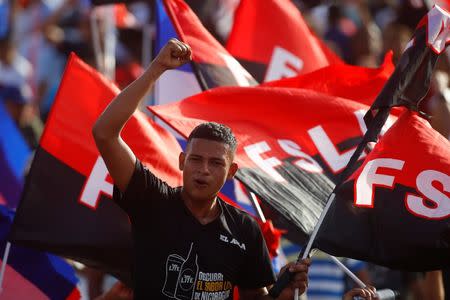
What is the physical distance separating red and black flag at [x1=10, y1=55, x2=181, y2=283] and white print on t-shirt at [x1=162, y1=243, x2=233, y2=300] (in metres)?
1.32

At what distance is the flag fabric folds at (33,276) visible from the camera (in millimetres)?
6508

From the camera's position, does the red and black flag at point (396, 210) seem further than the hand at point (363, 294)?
Yes

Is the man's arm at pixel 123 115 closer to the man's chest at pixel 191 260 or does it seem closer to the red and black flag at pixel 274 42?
the man's chest at pixel 191 260

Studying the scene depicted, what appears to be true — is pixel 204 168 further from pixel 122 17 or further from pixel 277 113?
pixel 122 17

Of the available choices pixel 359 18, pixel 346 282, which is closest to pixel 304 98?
pixel 346 282

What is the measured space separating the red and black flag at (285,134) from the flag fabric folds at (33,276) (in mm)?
1191

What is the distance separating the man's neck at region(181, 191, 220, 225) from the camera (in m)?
5.14

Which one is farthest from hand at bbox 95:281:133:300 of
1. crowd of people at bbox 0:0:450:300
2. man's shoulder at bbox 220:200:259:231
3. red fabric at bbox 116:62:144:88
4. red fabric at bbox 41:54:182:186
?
red fabric at bbox 116:62:144:88

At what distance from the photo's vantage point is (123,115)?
4793 mm

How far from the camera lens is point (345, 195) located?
557 cm

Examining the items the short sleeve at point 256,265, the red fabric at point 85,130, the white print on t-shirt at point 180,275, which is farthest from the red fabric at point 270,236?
the white print on t-shirt at point 180,275

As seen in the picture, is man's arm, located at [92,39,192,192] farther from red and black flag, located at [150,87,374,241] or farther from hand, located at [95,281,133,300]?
hand, located at [95,281,133,300]

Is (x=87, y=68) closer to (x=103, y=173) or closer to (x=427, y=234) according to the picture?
(x=103, y=173)

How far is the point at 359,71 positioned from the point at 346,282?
3052 millimetres
